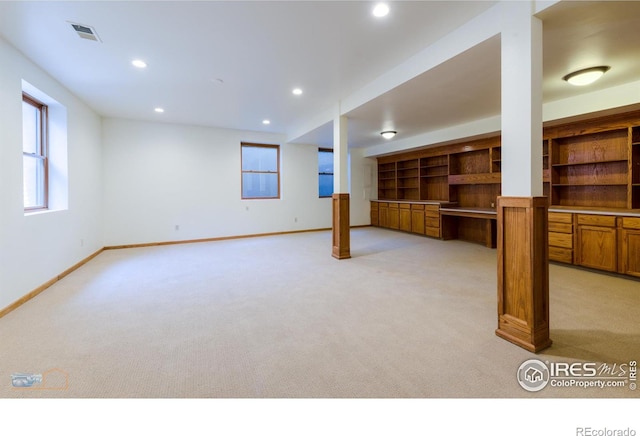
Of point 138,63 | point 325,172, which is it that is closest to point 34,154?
point 138,63

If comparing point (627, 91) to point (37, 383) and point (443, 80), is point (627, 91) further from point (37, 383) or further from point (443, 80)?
point (37, 383)

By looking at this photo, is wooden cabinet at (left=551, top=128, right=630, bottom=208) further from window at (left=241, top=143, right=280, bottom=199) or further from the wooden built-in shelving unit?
window at (left=241, top=143, right=280, bottom=199)

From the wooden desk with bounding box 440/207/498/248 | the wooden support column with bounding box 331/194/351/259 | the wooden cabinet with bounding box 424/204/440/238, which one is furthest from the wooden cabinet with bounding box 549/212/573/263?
the wooden support column with bounding box 331/194/351/259

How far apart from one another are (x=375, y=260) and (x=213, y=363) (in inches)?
130

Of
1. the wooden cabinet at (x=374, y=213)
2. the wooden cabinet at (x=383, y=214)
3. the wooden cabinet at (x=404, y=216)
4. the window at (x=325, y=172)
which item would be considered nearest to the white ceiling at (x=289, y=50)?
the wooden cabinet at (x=404, y=216)

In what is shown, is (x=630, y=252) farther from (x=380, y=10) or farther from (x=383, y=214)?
(x=383, y=214)

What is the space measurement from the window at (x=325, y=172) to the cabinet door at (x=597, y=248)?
6020 mm

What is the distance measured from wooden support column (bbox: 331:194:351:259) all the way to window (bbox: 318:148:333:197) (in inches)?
150

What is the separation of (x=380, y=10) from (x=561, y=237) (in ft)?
13.6

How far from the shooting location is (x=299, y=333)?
233 centimetres

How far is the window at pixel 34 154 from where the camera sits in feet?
12.0

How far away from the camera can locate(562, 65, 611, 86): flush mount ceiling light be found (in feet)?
10.9

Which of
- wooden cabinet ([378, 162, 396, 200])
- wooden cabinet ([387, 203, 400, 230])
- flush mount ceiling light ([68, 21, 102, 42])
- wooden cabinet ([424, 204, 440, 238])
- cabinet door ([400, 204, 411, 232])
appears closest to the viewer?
flush mount ceiling light ([68, 21, 102, 42])
